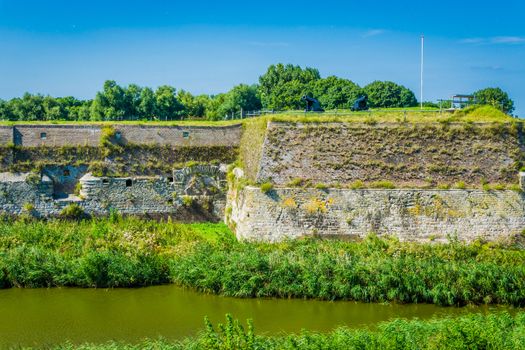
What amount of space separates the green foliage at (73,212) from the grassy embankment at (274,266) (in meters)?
3.61

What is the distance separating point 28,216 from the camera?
967 inches

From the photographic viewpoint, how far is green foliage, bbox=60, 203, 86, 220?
82.0 feet

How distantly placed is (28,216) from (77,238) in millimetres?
4569

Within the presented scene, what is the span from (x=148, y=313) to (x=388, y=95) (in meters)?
27.1

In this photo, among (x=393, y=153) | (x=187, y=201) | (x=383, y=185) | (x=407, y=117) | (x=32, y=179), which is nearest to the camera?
(x=383, y=185)

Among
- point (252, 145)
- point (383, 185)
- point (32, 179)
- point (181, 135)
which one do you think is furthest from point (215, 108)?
point (383, 185)

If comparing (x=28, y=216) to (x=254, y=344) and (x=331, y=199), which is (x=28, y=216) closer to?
(x=331, y=199)

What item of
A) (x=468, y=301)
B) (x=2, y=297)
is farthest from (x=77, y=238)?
(x=468, y=301)

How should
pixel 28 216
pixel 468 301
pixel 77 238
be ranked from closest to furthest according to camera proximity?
pixel 468 301, pixel 77 238, pixel 28 216

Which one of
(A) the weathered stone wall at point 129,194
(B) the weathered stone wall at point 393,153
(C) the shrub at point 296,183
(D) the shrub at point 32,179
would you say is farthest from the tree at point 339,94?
(D) the shrub at point 32,179

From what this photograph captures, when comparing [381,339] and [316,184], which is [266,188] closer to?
[316,184]

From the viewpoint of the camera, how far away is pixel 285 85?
144 ft

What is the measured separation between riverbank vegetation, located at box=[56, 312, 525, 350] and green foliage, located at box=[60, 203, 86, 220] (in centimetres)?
1188

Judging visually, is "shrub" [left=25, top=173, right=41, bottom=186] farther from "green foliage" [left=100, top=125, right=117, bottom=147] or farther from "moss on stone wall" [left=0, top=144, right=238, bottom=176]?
"green foliage" [left=100, top=125, right=117, bottom=147]
